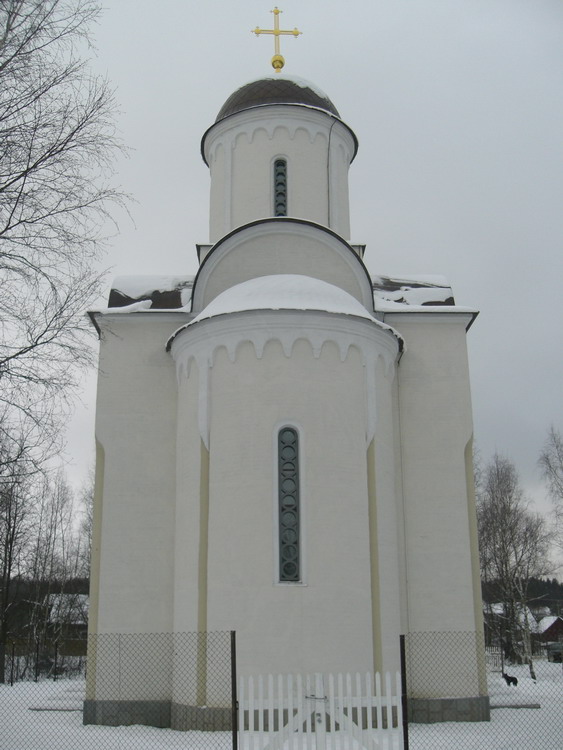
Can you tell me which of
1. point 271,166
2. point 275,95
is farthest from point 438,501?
point 275,95

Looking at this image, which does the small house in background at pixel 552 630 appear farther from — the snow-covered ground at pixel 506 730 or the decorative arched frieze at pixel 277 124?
the decorative arched frieze at pixel 277 124

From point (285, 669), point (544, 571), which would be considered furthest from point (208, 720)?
point (544, 571)

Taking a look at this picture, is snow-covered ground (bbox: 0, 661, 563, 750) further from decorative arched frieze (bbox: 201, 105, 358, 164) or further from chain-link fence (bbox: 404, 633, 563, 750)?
decorative arched frieze (bbox: 201, 105, 358, 164)

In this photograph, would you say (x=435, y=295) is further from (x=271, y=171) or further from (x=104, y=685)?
(x=104, y=685)

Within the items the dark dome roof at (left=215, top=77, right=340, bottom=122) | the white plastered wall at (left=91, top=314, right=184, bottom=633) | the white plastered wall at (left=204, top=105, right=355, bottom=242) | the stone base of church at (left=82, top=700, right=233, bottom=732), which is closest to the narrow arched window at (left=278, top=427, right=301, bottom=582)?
the white plastered wall at (left=91, top=314, right=184, bottom=633)

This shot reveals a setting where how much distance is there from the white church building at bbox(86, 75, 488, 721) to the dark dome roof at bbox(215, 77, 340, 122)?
14.1 ft

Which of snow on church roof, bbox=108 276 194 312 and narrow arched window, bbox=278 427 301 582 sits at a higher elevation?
snow on church roof, bbox=108 276 194 312

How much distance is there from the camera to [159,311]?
1425 cm

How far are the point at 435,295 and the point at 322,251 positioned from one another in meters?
2.50

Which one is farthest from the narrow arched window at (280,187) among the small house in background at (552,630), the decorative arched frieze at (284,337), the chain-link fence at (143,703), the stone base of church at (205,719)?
the small house in background at (552,630)

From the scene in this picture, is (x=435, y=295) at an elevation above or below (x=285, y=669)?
above

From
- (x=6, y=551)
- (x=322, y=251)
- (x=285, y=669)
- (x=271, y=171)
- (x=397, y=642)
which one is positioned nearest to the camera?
(x=285, y=669)

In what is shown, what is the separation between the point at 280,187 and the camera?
16547 mm

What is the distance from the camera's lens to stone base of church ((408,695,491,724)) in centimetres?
1243
